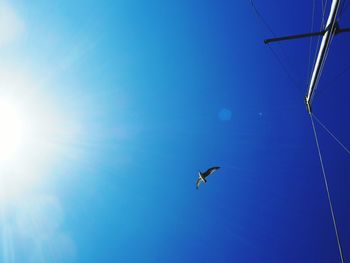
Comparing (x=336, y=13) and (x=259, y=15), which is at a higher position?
(x=259, y=15)

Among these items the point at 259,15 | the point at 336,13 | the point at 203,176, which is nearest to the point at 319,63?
the point at 336,13

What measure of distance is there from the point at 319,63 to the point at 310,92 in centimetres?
110

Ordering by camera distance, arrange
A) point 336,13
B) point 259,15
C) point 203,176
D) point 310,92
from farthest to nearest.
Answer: point 259,15, point 203,176, point 310,92, point 336,13

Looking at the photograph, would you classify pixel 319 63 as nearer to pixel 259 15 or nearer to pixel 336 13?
pixel 336 13

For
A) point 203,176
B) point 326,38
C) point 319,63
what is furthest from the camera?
point 203,176

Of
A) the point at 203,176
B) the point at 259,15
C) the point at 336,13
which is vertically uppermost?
the point at 259,15

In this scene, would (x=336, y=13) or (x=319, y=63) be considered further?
(x=319, y=63)

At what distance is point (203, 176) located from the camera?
1714 centimetres

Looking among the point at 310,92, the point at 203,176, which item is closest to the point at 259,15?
the point at 203,176

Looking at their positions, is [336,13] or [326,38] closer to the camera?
[336,13]

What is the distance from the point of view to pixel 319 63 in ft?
31.3

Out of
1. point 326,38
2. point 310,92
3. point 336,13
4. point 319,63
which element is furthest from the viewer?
point 310,92

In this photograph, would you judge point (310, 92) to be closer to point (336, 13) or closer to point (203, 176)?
point (336, 13)

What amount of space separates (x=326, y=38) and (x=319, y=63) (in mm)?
860
